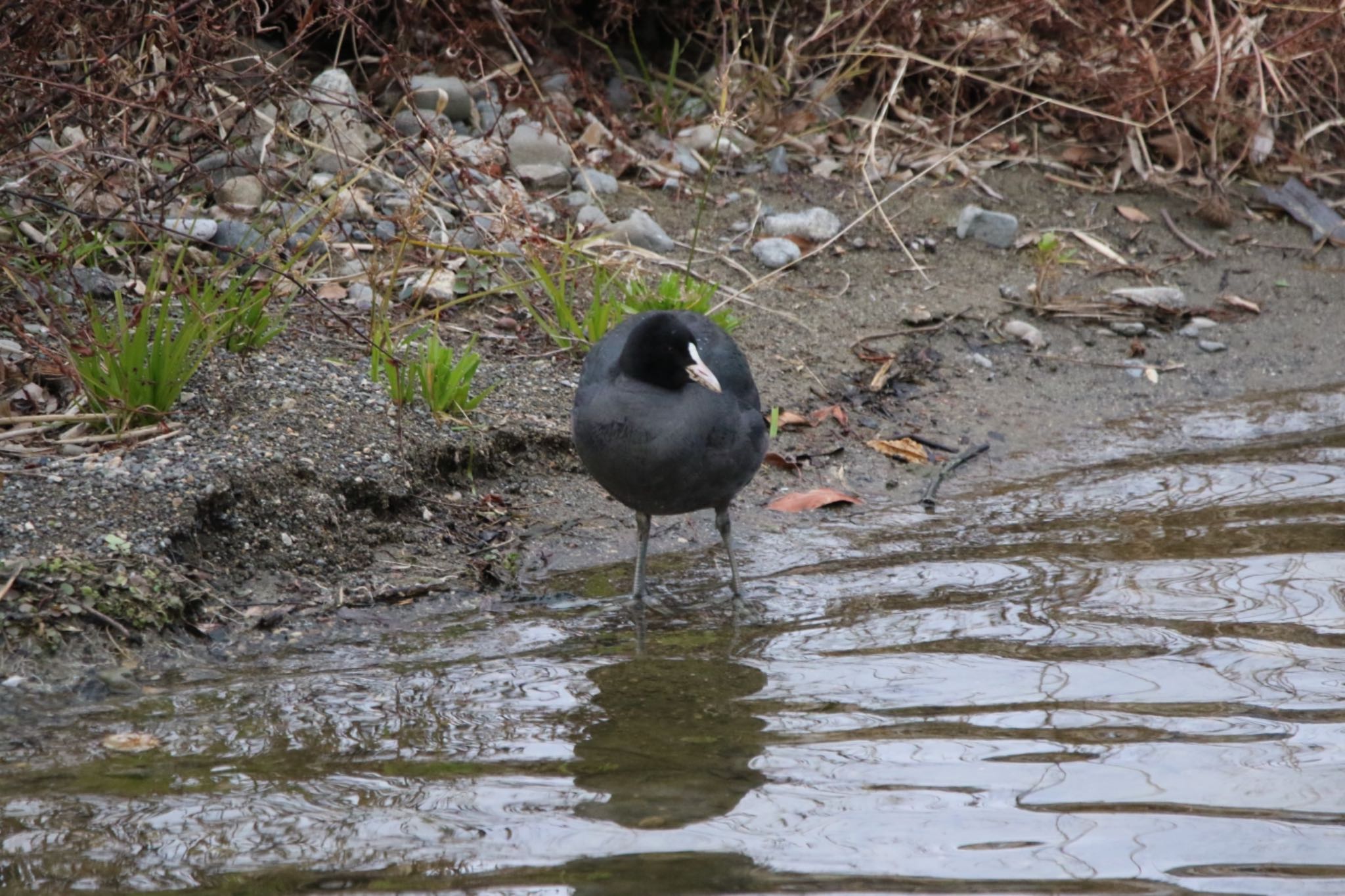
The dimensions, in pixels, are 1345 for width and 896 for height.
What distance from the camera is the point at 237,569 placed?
4.29 metres

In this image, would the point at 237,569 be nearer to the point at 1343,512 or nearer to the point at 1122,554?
the point at 1122,554

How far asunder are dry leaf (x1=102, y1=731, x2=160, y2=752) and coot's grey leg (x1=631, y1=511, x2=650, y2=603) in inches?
63.0

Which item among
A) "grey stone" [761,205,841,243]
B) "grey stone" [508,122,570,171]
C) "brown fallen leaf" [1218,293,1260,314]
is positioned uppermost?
"grey stone" [508,122,570,171]

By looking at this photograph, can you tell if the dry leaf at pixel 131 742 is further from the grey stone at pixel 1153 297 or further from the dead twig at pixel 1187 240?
the dead twig at pixel 1187 240

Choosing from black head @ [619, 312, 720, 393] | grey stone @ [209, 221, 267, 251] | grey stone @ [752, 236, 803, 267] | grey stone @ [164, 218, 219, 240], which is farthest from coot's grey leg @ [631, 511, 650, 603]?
grey stone @ [752, 236, 803, 267]

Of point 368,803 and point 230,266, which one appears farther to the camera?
point 230,266

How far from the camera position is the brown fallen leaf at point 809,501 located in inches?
205

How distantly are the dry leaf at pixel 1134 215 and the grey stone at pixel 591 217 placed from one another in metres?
2.91

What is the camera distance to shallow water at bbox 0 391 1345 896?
2.74 m

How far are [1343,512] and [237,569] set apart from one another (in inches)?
141

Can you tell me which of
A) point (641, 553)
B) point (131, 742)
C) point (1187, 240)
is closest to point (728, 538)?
point (641, 553)

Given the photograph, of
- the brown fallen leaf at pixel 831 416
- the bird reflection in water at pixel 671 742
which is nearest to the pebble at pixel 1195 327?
the brown fallen leaf at pixel 831 416

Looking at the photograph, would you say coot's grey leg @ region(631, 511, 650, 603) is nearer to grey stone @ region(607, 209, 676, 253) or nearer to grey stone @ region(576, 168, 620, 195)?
grey stone @ region(607, 209, 676, 253)

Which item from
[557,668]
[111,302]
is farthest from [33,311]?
[557,668]
